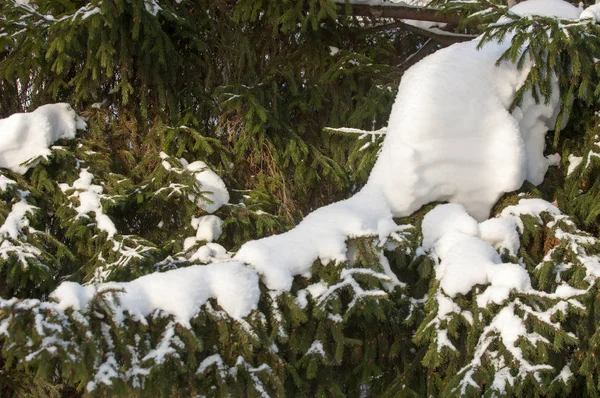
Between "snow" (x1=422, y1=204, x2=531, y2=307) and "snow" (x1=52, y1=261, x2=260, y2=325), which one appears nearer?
"snow" (x1=52, y1=261, x2=260, y2=325)

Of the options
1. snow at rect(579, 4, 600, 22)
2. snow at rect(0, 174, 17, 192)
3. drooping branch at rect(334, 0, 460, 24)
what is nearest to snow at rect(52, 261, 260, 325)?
snow at rect(0, 174, 17, 192)

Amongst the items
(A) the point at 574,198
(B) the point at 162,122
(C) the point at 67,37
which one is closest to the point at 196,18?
(B) the point at 162,122

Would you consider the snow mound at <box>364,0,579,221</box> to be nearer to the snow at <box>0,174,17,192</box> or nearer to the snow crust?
the snow crust

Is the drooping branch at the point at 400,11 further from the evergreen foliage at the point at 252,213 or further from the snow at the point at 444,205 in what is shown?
the snow at the point at 444,205

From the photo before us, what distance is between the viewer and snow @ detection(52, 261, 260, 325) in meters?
2.09

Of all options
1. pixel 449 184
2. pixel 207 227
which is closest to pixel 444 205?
pixel 449 184

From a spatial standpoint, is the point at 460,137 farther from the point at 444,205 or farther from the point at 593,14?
the point at 593,14

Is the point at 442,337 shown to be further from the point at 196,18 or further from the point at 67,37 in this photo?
the point at 196,18

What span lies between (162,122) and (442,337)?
2.60m

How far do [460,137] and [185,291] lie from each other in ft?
5.55

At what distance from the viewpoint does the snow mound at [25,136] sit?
139 inches

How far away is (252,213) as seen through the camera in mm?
3746

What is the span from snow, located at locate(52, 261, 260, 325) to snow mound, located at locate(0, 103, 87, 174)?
188 centimetres

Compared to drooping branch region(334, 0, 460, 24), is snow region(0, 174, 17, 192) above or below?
below
